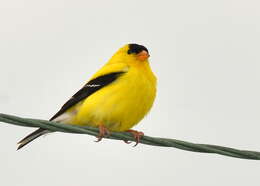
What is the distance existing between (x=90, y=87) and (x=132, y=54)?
129 cm

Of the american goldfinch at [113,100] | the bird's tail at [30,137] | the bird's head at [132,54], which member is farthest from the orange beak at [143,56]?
the bird's tail at [30,137]

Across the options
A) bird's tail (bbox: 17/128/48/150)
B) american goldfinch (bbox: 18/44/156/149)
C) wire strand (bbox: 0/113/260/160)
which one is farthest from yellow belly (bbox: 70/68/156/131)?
wire strand (bbox: 0/113/260/160)

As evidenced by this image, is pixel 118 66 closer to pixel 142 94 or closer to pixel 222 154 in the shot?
pixel 142 94

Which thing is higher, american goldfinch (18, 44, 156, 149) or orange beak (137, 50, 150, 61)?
orange beak (137, 50, 150, 61)

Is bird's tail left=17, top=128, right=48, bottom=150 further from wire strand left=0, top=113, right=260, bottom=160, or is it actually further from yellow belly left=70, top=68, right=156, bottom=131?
wire strand left=0, top=113, right=260, bottom=160

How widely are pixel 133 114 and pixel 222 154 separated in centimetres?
294

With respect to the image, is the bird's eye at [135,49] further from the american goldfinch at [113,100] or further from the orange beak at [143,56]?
the american goldfinch at [113,100]

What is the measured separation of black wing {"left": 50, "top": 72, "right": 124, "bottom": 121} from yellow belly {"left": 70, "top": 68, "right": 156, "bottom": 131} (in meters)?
0.08

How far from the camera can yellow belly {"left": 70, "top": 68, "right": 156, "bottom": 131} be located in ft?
25.8

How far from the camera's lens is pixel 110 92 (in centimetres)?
798

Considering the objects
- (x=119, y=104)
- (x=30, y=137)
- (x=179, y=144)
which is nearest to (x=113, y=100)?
(x=119, y=104)

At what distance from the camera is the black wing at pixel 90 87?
819 centimetres

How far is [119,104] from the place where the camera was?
7855 mm

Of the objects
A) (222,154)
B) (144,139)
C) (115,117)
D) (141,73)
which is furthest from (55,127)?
(141,73)
